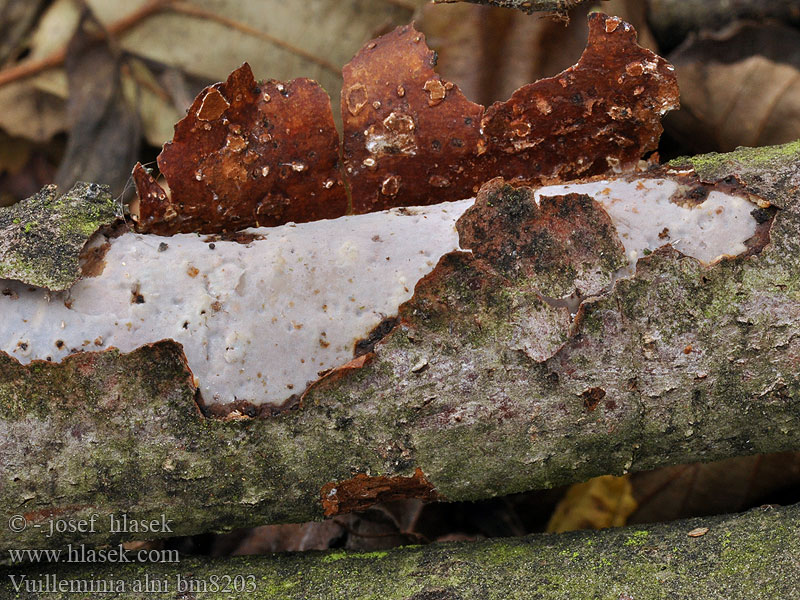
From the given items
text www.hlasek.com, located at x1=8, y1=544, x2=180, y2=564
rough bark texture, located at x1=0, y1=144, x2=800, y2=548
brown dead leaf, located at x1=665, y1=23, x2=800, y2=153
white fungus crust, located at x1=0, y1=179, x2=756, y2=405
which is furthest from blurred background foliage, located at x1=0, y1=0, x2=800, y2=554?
white fungus crust, located at x1=0, y1=179, x2=756, y2=405

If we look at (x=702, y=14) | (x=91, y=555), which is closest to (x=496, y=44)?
(x=702, y=14)

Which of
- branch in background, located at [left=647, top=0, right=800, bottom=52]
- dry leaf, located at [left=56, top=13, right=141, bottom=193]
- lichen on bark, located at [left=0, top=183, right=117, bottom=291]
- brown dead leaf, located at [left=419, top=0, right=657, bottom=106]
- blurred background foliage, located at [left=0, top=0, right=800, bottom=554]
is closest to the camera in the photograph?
lichen on bark, located at [left=0, top=183, right=117, bottom=291]

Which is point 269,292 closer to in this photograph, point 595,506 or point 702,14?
point 595,506

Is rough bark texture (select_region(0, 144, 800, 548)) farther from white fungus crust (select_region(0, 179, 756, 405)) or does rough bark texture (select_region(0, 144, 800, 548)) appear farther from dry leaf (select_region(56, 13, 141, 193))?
dry leaf (select_region(56, 13, 141, 193))

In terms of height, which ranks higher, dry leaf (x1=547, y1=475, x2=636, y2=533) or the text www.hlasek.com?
the text www.hlasek.com

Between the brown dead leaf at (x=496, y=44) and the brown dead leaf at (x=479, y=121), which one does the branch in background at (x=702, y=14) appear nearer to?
the brown dead leaf at (x=496, y=44)

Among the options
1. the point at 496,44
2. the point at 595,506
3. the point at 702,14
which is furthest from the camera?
the point at 702,14

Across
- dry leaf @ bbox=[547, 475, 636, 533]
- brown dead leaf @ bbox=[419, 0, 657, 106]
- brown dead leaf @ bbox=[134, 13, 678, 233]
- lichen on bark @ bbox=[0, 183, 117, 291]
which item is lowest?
dry leaf @ bbox=[547, 475, 636, 533]

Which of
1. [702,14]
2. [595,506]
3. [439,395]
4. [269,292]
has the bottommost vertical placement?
[595,506]
